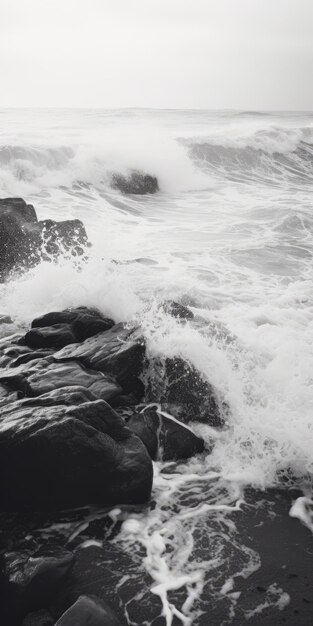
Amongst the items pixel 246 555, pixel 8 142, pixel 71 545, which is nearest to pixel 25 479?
pixel 71 545

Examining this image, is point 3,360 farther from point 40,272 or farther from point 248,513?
point 248,513

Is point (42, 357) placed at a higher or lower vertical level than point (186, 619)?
higher

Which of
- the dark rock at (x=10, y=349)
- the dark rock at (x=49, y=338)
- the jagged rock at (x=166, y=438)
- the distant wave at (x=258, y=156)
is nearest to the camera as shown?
the jagged rock at (x=166, y=438)

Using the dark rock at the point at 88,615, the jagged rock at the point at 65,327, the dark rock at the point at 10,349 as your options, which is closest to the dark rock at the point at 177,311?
the jagged rock at the point at 65,327

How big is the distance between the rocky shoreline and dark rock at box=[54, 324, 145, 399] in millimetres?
10

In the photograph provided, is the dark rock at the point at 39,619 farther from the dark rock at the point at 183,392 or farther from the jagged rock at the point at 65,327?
the jagged rock at the point at 65,327

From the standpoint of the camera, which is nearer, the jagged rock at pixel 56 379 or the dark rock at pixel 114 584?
the dark rock at pixel 114 584

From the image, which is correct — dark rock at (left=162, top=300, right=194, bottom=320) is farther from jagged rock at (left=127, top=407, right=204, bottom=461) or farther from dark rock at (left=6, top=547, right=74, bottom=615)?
dark rock at (left=6, top=547, right=74, bottom=615)

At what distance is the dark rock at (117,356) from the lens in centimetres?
464

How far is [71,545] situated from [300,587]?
1.41 m

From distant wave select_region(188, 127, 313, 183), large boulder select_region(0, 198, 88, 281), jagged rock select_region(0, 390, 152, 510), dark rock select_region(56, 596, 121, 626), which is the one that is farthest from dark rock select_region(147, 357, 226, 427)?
distant wave select_region(188, 127, 313, 183)

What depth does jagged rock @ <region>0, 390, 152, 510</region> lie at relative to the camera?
10.6 feet

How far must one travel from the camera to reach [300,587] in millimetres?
2838

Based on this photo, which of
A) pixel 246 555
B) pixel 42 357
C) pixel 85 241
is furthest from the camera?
pixel 85 241
